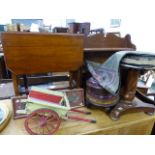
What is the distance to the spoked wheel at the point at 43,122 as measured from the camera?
2.48ft

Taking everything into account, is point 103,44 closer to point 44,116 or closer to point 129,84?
point 129,84

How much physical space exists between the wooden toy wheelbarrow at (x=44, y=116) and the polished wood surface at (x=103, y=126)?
0.04 metres

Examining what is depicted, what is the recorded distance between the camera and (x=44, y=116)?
793 mm

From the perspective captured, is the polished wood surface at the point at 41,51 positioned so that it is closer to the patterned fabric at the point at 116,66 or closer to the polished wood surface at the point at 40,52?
the polished wood surface at the point at 40,52

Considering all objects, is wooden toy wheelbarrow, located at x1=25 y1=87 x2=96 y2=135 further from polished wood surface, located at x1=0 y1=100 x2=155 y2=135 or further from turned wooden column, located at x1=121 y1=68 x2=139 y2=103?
turned wooden column, located at x1=121 y1=68 x2=139 y2=103

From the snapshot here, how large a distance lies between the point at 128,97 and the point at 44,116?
1.73 ft

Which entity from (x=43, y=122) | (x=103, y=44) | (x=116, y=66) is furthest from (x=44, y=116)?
(x=103, y=44)

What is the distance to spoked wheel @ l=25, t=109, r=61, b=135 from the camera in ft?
2.48

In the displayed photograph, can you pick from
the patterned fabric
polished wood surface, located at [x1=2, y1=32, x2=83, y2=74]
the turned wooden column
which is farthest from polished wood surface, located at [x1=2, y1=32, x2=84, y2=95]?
the turned wooden column

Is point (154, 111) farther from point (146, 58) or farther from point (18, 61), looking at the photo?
point (18, 61)

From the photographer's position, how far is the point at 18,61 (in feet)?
2.73

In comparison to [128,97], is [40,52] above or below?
above
